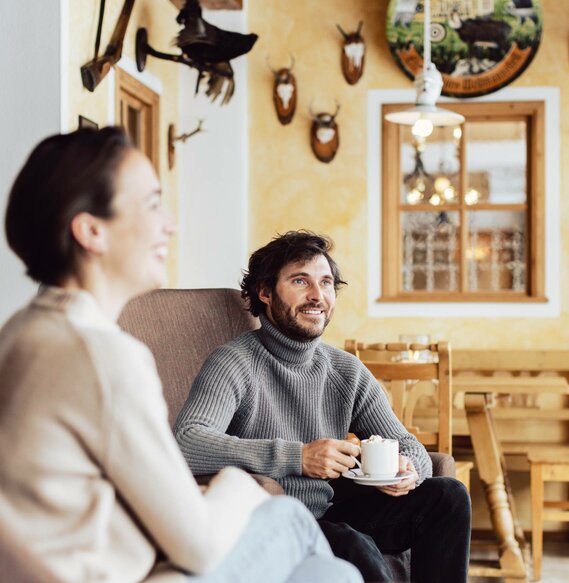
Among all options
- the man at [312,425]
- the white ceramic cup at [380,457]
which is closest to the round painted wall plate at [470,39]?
the man at [312,425]

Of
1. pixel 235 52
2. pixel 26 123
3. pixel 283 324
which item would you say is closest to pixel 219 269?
pixel 235 52

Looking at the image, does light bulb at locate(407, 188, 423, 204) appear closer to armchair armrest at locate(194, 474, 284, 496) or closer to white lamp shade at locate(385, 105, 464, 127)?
white lamp shade at locate(385, 105, 464, 127)

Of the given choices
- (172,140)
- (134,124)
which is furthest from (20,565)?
(172,140)

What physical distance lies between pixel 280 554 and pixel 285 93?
14.5 feet

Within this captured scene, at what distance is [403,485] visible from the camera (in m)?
2.33

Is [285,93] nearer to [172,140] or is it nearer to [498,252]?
[172,140]

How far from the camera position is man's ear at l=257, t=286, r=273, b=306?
103 inches

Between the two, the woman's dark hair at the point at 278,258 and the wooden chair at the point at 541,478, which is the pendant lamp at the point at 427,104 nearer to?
the wooden chair at the point at 541,478

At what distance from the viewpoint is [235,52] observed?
15.8 ft

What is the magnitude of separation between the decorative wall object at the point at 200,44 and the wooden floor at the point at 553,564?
2542 mm

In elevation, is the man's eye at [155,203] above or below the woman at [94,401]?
above

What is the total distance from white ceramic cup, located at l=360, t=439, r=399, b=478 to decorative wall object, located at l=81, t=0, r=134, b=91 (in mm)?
2116

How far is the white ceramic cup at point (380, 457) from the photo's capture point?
88.9 inches

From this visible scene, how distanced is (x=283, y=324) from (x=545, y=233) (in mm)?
3320
